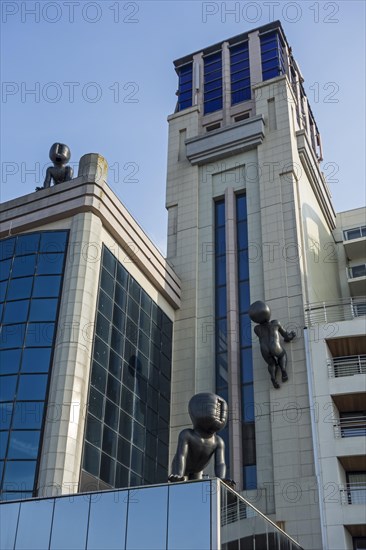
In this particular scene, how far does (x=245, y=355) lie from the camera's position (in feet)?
112

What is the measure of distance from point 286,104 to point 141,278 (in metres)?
15.8

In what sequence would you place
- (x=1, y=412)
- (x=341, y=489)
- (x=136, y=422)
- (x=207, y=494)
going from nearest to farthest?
(x=207, y=494) → (x=1, y=412) → (x=341, y=489) → (x=136, y=422)

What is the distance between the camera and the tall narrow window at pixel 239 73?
4519 centimetres

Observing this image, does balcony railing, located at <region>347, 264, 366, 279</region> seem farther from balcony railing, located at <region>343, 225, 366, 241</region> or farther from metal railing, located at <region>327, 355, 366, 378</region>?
metal railing, located at <region>327, 355, 366, 378</region>

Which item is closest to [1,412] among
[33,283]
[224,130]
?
[33,283]

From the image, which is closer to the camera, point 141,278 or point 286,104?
point 141,278

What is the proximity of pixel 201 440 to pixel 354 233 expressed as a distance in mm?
27775

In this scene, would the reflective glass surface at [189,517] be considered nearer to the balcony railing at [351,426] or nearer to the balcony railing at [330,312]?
the balcony railing at [351,426]

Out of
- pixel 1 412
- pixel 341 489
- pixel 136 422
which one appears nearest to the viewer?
pixel 1 412

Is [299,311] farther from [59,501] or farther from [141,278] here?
[59,501]

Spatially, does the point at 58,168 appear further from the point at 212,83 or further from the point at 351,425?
the point at 351,425

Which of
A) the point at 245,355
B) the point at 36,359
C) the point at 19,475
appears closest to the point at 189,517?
the point at 19,475

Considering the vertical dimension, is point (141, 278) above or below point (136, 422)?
above

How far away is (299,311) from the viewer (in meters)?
33.4
